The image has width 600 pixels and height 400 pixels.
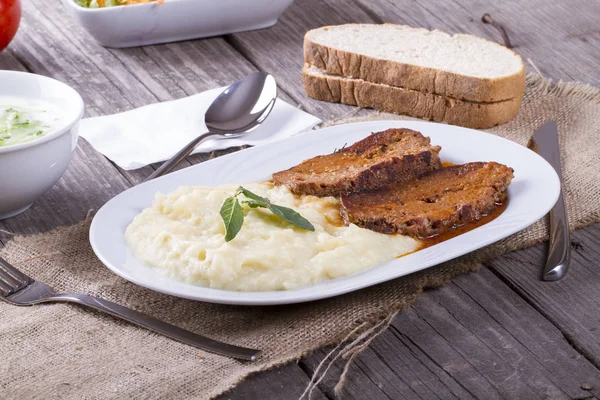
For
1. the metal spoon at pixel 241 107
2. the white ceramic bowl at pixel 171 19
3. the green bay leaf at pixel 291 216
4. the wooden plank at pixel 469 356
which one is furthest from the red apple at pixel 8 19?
the wooden plank at pixel 469 356

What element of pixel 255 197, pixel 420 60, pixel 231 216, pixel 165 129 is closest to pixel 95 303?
pixel 231 216

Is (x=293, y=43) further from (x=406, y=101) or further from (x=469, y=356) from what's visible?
(x=469, y=356)

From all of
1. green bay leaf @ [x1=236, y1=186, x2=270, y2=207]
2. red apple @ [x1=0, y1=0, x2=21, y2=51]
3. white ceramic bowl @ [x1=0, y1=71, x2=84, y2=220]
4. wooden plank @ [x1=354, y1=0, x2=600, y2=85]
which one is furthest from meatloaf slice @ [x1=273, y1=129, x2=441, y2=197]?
red apple @ [x1=0, y1=0, x2=21, y2=51]

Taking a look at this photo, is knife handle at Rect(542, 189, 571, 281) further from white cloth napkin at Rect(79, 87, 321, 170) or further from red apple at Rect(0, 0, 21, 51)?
red apple at Rect(0, 0, 21, 51)

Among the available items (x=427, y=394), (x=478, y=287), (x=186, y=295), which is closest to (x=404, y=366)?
(x=427, y=394)

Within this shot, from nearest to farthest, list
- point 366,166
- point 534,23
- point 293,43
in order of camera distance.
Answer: point 366,166 < point 293,43 < point 534,23
